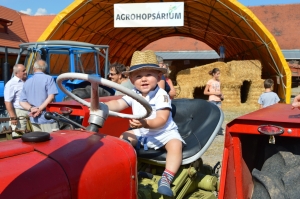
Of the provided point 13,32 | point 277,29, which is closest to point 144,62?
point 13,32

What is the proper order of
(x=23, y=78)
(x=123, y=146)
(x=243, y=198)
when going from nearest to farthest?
(x=123, y=146) < (x=243, y=198) < (x=23, y=78)

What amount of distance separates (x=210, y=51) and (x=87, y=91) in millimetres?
20436

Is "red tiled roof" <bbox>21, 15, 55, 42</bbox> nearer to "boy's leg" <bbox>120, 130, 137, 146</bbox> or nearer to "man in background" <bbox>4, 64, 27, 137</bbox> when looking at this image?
"man in background" <bbox>4, 64, 27, 137</bbox>

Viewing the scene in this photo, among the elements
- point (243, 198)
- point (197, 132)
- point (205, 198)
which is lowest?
point (205, 198)

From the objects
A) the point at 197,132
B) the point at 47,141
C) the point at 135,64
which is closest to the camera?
the point at 47,141

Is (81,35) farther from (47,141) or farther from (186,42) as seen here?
(186,42)

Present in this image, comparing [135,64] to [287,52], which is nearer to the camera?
[135,64]

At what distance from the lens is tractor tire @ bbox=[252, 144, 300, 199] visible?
6.55 feet

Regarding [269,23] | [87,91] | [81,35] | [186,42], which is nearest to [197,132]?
[87,91]

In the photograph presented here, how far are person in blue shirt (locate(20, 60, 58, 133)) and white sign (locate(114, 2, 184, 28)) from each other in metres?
6.55

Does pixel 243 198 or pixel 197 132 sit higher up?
pixel 197 132

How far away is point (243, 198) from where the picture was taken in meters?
2.17

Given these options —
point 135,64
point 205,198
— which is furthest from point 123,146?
point 205,198

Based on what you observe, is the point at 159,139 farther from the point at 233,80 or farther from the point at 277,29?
the point at 277,29
